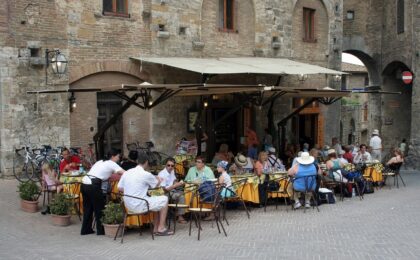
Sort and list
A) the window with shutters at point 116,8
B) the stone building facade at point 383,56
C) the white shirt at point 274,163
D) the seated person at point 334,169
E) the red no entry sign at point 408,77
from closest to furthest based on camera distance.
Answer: the white shirt at point 274,163 → the seated person at point 334,169 → the window with shutters at point 116,8 → the red no entry sign at point 408,77 → the stone building facade at point 383,56

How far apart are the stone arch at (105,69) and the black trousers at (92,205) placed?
6.02 metres

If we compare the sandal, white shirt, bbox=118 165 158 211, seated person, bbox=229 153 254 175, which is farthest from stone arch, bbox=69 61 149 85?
the sandal

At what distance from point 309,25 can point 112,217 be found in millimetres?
15841

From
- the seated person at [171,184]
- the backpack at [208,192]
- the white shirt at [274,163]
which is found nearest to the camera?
the backpack at [208,192]

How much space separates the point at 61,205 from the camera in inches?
381

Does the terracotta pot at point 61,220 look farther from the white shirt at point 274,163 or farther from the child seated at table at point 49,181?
the white shirt at point 274,163

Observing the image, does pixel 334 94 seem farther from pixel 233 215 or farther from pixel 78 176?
pixel 78 176

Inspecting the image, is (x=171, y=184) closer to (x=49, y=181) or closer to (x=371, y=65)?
(x=49, y=181)

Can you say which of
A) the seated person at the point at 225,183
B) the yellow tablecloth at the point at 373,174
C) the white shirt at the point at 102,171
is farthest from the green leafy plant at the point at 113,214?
the yellow tablecloth at the point at 373,174

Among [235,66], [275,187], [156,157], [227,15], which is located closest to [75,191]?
[275,187]

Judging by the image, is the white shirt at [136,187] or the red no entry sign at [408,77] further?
the red no entry sign at [408,77]

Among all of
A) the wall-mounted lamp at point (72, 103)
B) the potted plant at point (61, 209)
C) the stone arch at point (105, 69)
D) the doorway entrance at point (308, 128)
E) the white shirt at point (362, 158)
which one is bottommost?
the potted plant at point (61, 209)

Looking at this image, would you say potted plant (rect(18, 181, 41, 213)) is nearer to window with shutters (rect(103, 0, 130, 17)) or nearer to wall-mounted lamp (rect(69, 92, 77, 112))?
wall-mounted lamp (rect(69, 92, 77, 112))

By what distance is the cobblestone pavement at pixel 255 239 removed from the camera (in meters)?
7.84
